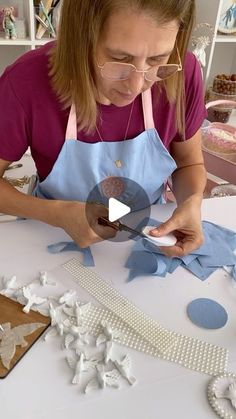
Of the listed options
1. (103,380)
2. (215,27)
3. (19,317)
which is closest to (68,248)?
(19,317)

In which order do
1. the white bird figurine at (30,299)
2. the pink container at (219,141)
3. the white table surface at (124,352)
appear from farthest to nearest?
the pink container at (219,141), the white bird figurine at (30,299), the white table surface at (124,352)

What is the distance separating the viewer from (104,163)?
2.88 feet

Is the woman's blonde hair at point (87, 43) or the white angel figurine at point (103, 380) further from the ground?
the woman's blonde hair at point (87, 43)

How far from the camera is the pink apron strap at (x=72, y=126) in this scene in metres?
0.81

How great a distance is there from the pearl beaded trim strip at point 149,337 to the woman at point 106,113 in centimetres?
13

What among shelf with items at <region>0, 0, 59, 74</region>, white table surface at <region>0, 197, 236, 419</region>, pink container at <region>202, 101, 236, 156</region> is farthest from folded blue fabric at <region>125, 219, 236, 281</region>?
shelf with items at <region>0, 0, 59, 74</region>

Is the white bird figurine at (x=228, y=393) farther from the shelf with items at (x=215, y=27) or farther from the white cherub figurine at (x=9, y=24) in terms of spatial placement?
the shelf with items at (x=215, y=27)

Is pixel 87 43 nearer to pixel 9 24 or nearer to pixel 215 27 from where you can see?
pixel 9 24

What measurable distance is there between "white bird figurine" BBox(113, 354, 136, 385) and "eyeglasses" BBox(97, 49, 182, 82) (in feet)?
1.50

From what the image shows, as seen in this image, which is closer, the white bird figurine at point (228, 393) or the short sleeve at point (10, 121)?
the white bird figurine at point (228, 393)

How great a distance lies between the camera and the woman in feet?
2.08

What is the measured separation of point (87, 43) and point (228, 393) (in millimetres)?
582

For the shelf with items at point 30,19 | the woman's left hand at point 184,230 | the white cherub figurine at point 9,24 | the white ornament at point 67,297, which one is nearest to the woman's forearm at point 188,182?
the woman's left hand at point 184,230
